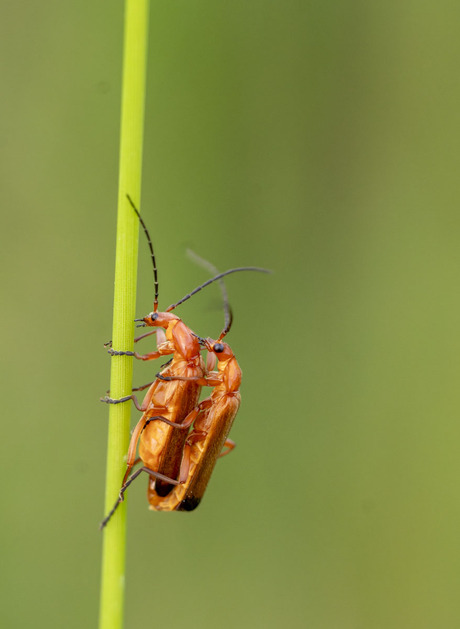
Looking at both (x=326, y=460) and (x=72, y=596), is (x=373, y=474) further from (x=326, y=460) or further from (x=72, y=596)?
(x=72, y=596)

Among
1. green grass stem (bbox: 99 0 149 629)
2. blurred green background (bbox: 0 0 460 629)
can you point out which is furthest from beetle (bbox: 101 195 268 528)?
blurred green background (bbox: 0 0 460 629)

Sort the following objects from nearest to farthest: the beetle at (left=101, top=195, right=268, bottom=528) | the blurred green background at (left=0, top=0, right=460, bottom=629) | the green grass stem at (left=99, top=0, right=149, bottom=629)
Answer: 1. the green grass stem at (left=99, top=0, right=149, bottom=629)
2. the beetle at (left=101, top=195, right=268, bottom=528)
3. the blurred green background at (left=0, top=0, right=460, bottom=629)

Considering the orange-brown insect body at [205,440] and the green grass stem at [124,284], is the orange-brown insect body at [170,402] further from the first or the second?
the green grass stem at [124,284]

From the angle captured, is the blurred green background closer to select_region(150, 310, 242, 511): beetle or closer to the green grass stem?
select_region(150, 310, 242, 511): beetle

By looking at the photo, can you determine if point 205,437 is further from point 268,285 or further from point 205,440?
A: point 268,285

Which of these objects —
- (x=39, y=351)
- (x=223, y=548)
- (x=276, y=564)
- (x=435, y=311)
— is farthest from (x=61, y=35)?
(x=276, y=564)

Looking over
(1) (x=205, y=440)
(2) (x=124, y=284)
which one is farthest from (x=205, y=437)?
(2) (x=124, y=284)
